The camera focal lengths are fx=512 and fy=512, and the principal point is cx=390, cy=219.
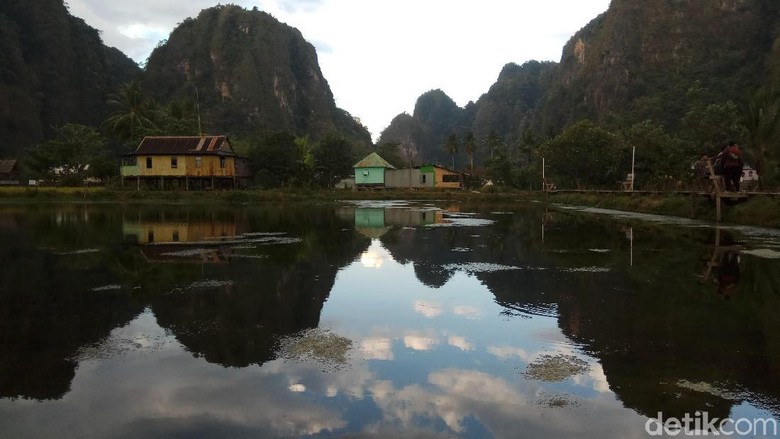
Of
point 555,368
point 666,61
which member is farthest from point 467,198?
point 666,61

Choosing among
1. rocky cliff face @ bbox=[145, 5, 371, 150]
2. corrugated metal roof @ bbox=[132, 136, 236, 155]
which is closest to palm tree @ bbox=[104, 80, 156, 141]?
corrugated metal roof @ bbox=[132, 136, 236, 155]

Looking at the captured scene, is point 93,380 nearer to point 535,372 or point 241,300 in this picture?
point 241,300

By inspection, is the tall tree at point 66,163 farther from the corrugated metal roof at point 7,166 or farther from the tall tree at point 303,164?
the tall tree at point 303,164

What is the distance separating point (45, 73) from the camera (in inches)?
4274

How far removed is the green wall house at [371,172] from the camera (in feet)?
231

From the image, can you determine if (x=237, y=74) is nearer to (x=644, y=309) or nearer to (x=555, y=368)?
(x=644, y=309)

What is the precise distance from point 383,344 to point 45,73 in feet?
424

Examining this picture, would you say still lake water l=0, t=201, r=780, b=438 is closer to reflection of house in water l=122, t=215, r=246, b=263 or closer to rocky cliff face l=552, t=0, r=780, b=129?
reflection of house in water l=122, t=215, r=246, b=263

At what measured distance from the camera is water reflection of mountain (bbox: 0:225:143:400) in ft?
19.6

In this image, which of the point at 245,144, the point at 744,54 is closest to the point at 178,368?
the point at 245,144

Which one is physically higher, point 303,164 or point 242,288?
point 303,164

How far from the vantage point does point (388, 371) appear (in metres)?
6.13

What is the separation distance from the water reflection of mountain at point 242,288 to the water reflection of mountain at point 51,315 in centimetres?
85

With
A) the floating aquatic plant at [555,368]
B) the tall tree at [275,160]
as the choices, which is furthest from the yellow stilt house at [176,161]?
the floating aquatic plant at [555,368]
